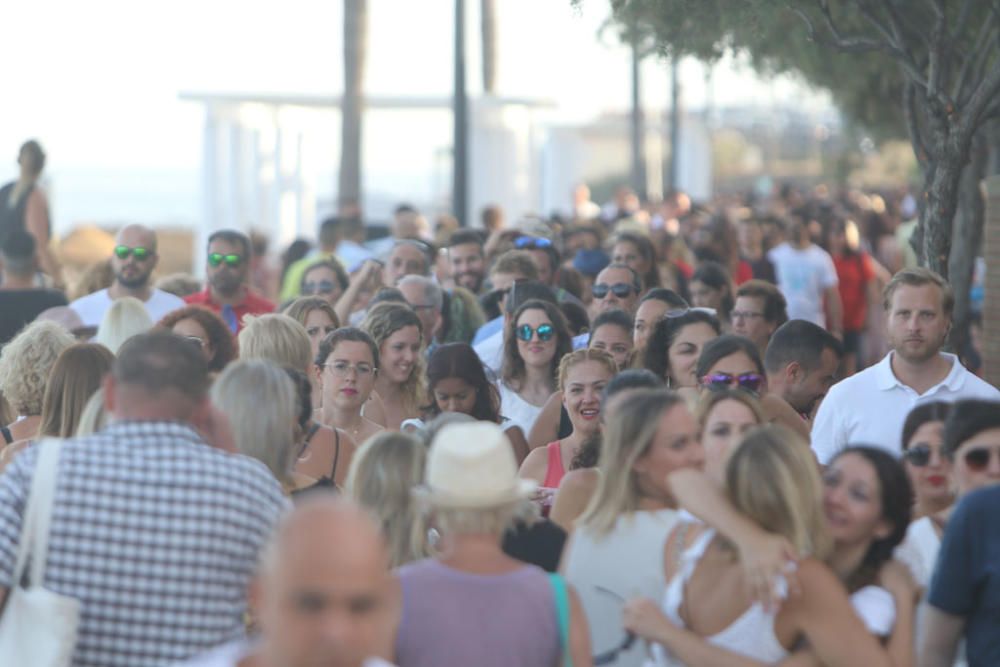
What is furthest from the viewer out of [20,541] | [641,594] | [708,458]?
[708,458]

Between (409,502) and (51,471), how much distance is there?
4.05 ft

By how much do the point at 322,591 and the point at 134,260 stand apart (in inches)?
336

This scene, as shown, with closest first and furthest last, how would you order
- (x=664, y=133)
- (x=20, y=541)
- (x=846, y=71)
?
1. (x=20, y=541)
2. (x=846, y=71)
3. (x=664, y=133)

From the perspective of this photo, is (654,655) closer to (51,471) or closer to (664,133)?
(51,471)

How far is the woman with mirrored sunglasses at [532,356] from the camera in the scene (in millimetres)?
9023

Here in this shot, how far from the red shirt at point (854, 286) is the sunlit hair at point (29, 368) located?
9618 mm

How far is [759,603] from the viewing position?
4.22 m

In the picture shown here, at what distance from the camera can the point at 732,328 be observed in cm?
1056

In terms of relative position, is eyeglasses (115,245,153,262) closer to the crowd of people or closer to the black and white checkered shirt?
the crowd of people

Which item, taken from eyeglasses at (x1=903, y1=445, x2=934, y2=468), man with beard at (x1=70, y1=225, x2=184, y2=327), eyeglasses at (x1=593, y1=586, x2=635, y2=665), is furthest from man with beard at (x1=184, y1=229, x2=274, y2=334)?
eyeglasses at (x1=593, y1=586, x2=635, y2=665)

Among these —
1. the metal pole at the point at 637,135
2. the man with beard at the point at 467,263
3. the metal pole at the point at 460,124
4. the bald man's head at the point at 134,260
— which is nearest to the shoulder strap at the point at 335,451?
the bald man's head at the point at 134,260

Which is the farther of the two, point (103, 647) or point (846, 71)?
point (846, 71)

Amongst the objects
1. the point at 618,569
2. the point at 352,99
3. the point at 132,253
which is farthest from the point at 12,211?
the point at 352,99

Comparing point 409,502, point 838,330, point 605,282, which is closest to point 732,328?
point 605,282
